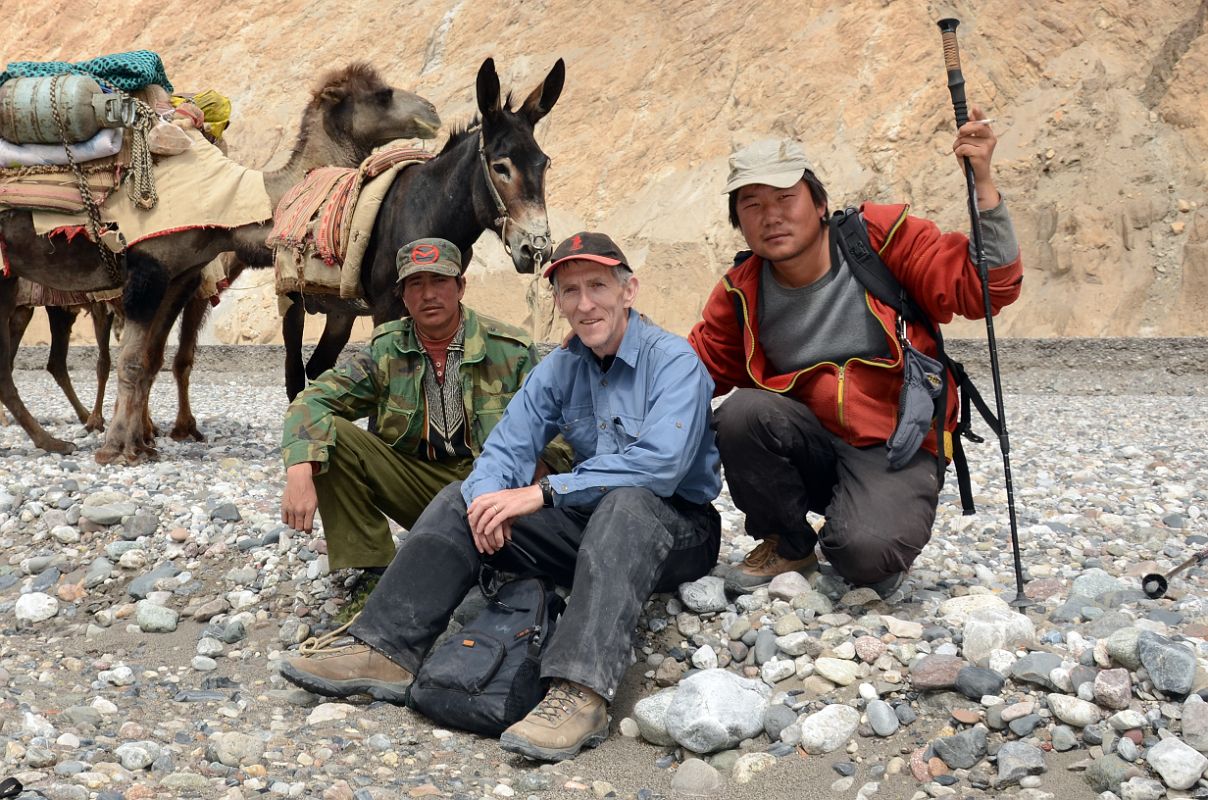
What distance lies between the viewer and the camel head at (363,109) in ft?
26.3

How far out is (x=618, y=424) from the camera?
3639mm

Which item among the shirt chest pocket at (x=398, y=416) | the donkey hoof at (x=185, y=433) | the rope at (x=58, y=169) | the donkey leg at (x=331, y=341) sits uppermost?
the rope at (x=58, y=169)

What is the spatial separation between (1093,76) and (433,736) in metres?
20.7

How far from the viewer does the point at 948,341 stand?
1609 cm

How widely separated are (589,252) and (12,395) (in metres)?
5.86

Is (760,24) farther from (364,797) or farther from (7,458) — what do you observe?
(364,797)

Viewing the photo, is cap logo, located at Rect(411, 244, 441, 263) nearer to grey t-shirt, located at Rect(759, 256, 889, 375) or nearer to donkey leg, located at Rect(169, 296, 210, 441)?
grey t-shirt, located at Rect(759, 256, 889, 375)

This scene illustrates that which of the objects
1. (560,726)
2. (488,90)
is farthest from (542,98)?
(560,726)

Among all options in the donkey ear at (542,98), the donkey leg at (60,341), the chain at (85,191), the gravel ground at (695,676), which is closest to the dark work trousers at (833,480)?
the gravel ground at (695,676)

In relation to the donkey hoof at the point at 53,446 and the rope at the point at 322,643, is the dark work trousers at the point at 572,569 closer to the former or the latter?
the rope at the point at 322,643

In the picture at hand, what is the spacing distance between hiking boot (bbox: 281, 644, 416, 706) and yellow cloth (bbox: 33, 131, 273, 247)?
A: 4.28 meters

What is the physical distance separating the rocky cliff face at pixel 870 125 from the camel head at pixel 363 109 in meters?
12.2

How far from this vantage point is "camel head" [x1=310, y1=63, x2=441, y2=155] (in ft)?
26.3

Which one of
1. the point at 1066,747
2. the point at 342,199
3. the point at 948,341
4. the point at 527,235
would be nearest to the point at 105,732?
the point at 1066,747
